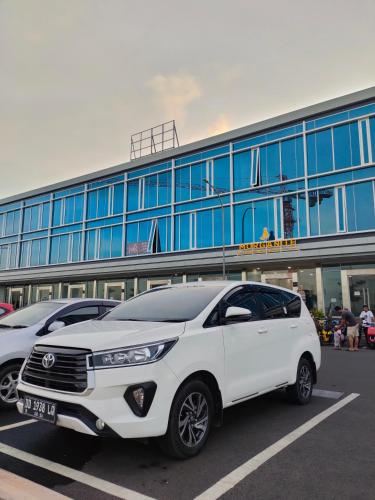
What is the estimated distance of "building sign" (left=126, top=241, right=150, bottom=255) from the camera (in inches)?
1217

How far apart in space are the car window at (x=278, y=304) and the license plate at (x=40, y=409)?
3.00 m

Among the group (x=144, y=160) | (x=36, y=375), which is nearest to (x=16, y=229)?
(x=144, y=160)

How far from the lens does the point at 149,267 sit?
29.1 meters

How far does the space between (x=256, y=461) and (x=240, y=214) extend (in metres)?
23.1

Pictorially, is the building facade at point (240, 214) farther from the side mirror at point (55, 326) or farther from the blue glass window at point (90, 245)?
the side mirror at point (55, 326)

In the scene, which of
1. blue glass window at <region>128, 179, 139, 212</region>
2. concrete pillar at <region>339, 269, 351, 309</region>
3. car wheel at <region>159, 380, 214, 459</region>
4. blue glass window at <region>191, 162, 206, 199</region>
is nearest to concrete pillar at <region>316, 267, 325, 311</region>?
concrete pillar at <region>339, 269, 351, 309</region>

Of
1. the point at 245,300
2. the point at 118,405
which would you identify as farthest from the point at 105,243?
the point at 118,405

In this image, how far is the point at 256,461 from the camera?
386 cm

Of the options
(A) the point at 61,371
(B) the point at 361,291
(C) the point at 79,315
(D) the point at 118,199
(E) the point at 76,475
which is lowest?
(E) the point at 76,475

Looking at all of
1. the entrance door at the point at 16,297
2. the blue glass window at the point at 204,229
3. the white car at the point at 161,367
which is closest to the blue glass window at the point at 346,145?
the blue glass window at the point at 204,229

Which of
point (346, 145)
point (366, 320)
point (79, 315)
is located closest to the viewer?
point (79, 315)

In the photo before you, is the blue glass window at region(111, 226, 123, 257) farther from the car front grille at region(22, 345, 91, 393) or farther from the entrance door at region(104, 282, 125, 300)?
the car front grille at region(22, 345, 91, 393)

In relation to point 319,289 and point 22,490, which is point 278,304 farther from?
point 319,289

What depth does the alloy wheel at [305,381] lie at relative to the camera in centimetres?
605
